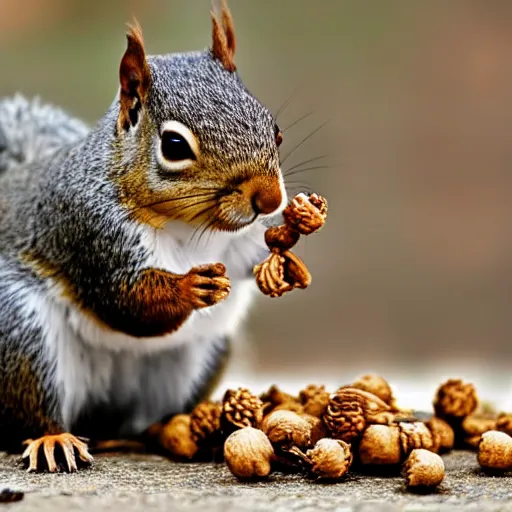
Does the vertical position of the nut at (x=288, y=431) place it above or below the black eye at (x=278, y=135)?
below

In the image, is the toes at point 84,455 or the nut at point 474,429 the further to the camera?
the nut at point 474,429

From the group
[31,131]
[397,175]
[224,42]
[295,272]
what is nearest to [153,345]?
[295,272]

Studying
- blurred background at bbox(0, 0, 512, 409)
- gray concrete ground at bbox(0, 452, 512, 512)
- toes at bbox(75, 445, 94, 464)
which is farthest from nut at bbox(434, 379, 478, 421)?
blurred background at bbox(0, 0, 512, 409)

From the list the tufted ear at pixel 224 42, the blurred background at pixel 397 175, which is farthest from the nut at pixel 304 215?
the blurred background at pixel 397 175

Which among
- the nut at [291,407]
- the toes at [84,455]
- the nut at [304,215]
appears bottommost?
the toes at [84,455]

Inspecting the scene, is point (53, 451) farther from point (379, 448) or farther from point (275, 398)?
point (379, 448)

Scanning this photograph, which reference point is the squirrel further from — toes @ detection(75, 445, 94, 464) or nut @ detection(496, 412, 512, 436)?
nut @ detection(496, 412, 512, 436)

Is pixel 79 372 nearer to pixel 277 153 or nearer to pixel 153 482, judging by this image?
pixel 153 482

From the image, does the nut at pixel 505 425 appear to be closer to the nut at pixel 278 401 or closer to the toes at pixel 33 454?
the nut at pixel 278 401
